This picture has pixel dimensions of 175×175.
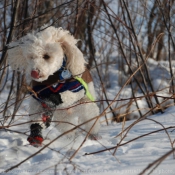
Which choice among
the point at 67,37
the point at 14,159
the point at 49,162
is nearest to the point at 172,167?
the point at 49,162

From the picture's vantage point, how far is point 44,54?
1742mm

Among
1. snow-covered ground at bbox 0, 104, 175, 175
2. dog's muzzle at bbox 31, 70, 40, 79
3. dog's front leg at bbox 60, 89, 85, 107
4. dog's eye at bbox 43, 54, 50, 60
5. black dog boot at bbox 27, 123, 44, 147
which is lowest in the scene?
snow-covered ground at bbox 0, 104, 175, 175

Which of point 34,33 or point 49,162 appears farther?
point 34,33

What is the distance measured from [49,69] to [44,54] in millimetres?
91

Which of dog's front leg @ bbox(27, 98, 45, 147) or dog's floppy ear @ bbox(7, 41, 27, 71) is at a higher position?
dog's floppy ear @ bbox(7, 41, 27, 71)

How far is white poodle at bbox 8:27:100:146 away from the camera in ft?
5.65

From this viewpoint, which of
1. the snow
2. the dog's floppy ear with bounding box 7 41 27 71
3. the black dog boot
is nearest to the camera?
the snow

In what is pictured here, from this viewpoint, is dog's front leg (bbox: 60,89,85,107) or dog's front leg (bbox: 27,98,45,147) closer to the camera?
A: dog's front leg (bbox: 27,98,45,147)

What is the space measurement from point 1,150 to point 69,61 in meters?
0.66

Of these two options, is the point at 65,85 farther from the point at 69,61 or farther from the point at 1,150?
the point at 1,150

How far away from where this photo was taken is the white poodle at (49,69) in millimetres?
1724

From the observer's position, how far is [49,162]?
53.5 inches

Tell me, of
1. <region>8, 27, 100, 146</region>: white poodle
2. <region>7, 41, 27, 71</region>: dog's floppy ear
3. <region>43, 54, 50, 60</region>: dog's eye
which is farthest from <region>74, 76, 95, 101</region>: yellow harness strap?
<region>7, 41, 27, 71</region>: dog's floppy ear

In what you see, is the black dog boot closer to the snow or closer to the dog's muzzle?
the snow
